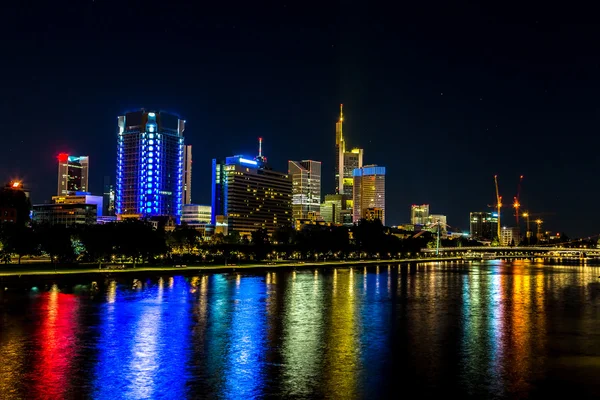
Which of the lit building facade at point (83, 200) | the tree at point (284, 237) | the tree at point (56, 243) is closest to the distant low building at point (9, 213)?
the tree at point (56, 243)

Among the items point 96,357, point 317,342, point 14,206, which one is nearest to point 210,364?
point 96,357

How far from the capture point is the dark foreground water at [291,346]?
15250mm

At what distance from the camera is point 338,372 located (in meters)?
16.9

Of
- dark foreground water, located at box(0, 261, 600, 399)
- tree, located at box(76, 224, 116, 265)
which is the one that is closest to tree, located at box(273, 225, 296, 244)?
tree, located at box(76, 224, 116, 265)

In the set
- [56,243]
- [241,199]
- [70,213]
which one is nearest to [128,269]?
[56,243]

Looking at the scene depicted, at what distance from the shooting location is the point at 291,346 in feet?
69.0

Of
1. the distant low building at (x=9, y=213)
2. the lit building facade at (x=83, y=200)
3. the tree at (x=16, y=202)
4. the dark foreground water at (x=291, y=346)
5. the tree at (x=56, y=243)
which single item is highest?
the lit building facade at (x=83, y=200)

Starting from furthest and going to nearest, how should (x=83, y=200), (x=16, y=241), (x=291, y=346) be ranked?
(x=83, y=200) < (x=16, y=241) < (x=291, y=346)

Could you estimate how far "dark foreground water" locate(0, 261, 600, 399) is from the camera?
600 inches

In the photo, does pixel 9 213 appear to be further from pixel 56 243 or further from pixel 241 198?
pixel 241 198

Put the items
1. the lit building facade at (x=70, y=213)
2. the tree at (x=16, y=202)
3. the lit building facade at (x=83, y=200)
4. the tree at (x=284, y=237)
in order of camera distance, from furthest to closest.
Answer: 1. the lit building facade at (x=83, y=200)
2. the lit building facade at (x=70, y=213)
3. the tree at (x=284, y=237)
4. the tree at (x=16, y=202)

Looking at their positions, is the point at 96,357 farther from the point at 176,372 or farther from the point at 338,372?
the point at 338,372

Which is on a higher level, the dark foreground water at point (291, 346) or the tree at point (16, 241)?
the tree at point (16, 241)

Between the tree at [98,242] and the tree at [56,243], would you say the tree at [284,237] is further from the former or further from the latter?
the tree at [56,243]
